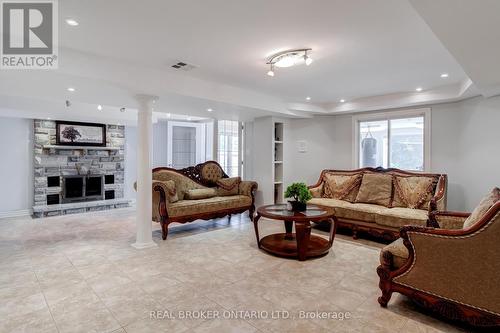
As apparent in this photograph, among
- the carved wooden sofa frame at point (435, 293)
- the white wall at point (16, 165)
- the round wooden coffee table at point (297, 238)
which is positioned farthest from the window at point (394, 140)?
the white wall at point (16, 165)

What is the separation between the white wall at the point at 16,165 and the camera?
6.14 metres

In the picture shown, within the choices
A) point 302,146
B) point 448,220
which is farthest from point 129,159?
point 448,220

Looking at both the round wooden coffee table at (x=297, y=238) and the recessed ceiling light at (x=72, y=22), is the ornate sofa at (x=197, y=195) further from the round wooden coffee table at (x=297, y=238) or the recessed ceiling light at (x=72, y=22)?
the recessed ceiling light at (x=72, y=22)

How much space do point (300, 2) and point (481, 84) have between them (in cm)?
261

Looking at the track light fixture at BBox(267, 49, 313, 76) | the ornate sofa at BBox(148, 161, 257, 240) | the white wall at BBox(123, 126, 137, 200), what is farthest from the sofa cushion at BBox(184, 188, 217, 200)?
the white wall at BBox(123, 126, 137, 200)

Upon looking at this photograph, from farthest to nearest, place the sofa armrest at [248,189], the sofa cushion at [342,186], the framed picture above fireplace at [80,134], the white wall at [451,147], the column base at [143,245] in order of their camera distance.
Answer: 1. the framed picture above fireplace at [80,134]
2. the sofa armrest at [248,189]
3. the sofa cushion at [342,186]
4. the white wall at [451,147]
5. the column base at [143,245]

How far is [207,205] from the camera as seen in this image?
4.80m

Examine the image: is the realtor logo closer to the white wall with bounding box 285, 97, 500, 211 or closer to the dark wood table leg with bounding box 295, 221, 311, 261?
the dark wood table leg with bounding box 295, 221, 311, 261

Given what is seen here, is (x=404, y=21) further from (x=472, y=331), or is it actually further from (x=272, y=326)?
(x=272, y=326)

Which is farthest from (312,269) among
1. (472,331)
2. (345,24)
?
(345,24)

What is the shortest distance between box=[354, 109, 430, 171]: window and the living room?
0.03 meters

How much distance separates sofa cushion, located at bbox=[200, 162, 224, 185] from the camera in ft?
18.9

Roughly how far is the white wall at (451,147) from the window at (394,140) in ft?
0.51

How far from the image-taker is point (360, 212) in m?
4.34
